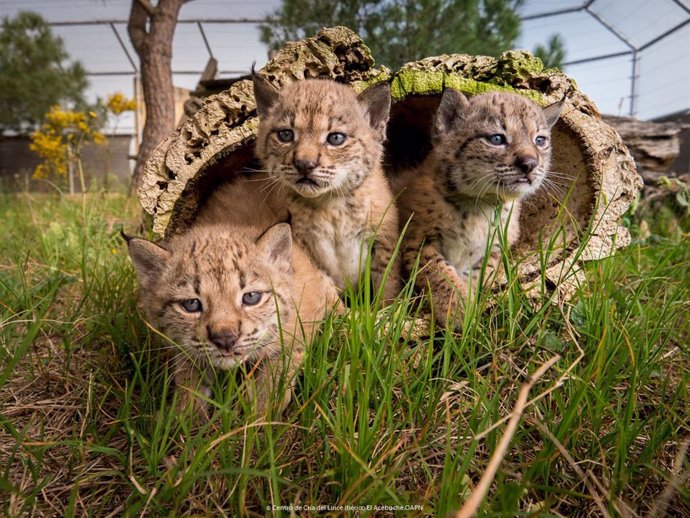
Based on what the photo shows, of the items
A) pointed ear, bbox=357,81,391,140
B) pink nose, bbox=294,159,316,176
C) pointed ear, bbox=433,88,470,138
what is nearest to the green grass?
pink nose, bbox=294,159,316,176

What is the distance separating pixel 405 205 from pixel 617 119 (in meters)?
4.76

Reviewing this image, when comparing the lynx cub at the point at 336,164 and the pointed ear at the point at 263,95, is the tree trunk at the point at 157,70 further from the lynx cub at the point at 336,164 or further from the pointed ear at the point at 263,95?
the lynx cub at the point at 336,164

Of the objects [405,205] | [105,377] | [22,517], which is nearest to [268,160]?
[405,205]

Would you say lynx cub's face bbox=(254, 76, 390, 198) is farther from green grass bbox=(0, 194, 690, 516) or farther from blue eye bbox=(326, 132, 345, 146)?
green grass bbox=(0, 194, 690, 516)

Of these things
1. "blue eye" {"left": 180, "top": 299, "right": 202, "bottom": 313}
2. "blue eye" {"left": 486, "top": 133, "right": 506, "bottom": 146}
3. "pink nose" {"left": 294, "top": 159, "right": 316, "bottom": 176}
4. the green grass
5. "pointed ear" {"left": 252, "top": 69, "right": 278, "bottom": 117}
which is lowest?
the green grass

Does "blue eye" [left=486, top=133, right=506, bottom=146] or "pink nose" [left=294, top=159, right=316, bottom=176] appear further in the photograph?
"blue eye" [left=486, top=133, right=506, bottom=146]

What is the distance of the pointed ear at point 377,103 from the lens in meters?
3.17

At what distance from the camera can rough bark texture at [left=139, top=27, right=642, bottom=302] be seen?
3291mm

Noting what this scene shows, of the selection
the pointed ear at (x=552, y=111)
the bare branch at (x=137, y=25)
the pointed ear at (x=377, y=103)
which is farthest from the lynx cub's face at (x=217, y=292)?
the bare branch at (x=137, y=25)

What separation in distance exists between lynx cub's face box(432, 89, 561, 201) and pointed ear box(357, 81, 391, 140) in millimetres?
373

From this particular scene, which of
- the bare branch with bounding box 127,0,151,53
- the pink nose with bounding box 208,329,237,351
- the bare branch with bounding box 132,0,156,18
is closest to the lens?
the pink nose with bounding box 208,329,237,351

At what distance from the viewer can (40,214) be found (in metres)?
6.55

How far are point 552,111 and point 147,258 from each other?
268cm

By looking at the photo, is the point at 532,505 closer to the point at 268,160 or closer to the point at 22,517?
the point at 22,517
